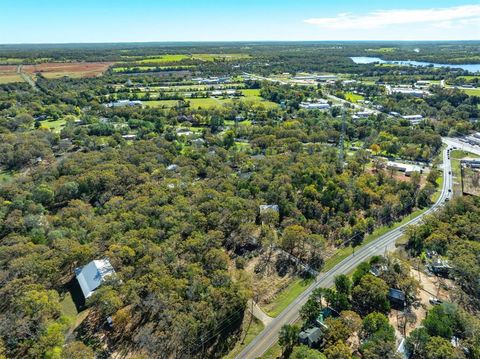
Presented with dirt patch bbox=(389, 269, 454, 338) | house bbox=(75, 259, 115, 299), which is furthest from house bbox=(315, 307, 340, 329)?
house bbox=(75, 259, 115, 299)

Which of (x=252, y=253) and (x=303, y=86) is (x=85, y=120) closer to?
(x=252, y=253)

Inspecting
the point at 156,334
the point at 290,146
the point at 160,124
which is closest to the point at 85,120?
the point at 160,124

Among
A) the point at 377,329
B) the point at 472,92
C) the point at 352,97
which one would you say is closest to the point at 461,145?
the point at 352,97

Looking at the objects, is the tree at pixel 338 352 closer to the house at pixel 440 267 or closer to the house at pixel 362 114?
the house at pixel 440 267

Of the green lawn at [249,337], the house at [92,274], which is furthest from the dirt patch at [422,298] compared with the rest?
the house at [92,274]

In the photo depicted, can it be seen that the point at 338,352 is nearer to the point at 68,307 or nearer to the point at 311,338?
the point at 311,338

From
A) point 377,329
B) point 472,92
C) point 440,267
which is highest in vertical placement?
point 472,92

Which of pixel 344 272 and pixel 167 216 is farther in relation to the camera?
pixel 167 216
